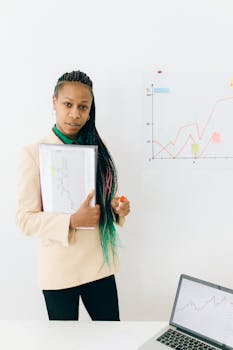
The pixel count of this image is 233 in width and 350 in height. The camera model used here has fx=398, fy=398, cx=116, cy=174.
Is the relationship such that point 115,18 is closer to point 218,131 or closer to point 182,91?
point 182,91

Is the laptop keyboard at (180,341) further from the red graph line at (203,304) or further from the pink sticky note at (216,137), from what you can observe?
the pink sticky note at (216,137)

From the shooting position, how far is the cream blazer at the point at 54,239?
52.9 inches

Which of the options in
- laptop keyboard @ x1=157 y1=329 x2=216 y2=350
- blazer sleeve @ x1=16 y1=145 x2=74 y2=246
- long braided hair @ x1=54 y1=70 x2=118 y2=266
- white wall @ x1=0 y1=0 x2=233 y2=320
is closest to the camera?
laptop keyboard @ x1=157 y1=329 x2=216 y2=350

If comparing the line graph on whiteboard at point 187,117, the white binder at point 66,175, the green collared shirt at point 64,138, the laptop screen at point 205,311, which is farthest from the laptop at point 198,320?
the line graph on whiteboard at point 187,117

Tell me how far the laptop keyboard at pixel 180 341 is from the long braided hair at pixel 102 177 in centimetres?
38

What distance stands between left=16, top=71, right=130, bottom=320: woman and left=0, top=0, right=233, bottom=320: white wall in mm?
359

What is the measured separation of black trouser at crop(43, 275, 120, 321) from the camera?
1417mm

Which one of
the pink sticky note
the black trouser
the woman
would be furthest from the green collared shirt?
the pink sticky note

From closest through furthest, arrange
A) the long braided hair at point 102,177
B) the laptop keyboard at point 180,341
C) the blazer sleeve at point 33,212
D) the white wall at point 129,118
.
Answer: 1. the laptop keyboard at point 180,341
2. the blazer sleeve at point 33,212
3. the long braided hair at point 102,177
4. the white wall at point 129,118

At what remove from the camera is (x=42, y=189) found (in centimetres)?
138

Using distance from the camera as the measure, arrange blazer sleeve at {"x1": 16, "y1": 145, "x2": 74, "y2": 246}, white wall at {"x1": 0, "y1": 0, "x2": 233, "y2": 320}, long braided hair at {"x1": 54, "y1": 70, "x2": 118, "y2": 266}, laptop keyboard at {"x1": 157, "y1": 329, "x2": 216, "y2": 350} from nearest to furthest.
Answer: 1. laptop keyboard at {"x1": 157, "y1": 329, "x2": 216, "y2": 350}
2. blazer sleeve at {"x1": 16, "y1": 145, "x2": 74, "y2": 246}
3. long braided hair at {"x1": 54, "y1": 70, "x2": 118, "y2": 266}
4. white wall at {"x1": 0, "y1": 0, "x2": 233, "y2": 320}

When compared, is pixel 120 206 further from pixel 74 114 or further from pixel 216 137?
pixel 216 137

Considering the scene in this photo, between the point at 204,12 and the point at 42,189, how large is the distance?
1070 mm

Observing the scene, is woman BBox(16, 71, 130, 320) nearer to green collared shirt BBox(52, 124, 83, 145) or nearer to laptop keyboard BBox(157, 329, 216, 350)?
green collared shirt BBox(52, 124, 83, 145)
